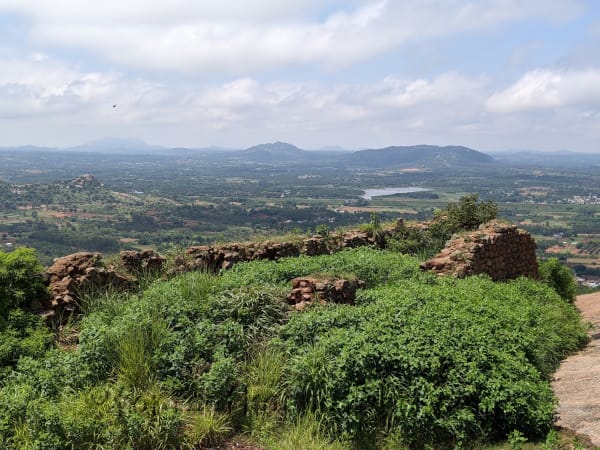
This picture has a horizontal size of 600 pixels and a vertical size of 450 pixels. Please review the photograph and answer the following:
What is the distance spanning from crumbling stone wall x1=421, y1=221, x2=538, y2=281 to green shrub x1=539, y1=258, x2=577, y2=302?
42cm

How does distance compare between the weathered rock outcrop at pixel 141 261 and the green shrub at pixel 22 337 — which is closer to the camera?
the green shrub at pixel 22 337

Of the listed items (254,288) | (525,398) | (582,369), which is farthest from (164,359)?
(582,369)

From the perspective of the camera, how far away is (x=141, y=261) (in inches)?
377

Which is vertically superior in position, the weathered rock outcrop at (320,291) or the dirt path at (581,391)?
the weathered rock outcrop at (320,291)

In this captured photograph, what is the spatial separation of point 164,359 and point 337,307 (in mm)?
2564

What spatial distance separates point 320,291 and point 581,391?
3718 millimetres

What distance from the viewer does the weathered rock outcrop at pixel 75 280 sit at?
25.2ft

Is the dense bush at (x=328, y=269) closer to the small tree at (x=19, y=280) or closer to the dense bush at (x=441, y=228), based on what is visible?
the dense bush at (x=441, y=228)

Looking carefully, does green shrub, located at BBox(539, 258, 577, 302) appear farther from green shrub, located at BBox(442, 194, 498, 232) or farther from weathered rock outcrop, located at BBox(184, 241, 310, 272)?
weathered rock outcrop, located at BBox(184, 241, 310, 272)

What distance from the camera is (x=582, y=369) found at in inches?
273

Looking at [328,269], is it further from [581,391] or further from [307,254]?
[581,391]

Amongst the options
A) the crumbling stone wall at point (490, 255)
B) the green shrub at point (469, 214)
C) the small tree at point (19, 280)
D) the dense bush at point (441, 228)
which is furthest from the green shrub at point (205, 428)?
the green shrub at point (469, 214)

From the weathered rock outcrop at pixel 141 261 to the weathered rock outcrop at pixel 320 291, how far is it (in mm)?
3147

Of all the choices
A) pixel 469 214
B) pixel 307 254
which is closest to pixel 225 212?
pixel 469 214
